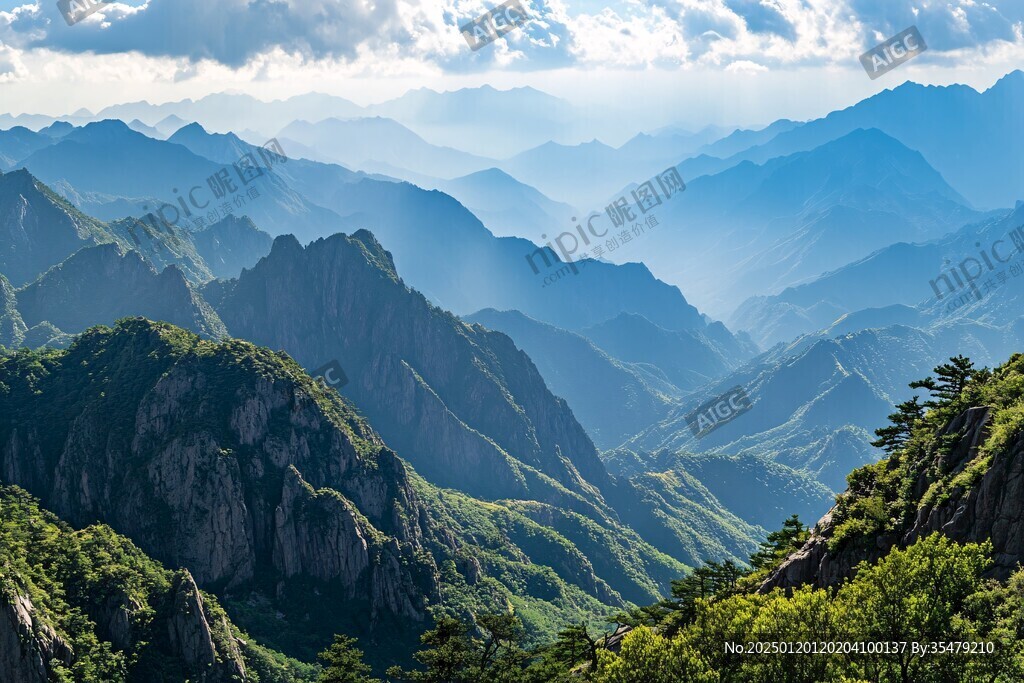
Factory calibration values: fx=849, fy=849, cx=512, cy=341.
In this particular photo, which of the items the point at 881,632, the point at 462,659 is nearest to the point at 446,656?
the point at 462,659

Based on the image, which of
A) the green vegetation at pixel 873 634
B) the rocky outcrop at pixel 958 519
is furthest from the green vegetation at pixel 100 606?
the rocky outcrop at pixel 958 519

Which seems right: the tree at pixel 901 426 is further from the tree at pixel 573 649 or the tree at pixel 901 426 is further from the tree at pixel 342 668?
the tree at pixel 342 668

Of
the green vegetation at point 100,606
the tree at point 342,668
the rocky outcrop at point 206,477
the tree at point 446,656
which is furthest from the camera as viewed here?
the rocky outcrop at point 206,477

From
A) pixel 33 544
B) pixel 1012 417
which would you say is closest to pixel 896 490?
pixel 1012 417

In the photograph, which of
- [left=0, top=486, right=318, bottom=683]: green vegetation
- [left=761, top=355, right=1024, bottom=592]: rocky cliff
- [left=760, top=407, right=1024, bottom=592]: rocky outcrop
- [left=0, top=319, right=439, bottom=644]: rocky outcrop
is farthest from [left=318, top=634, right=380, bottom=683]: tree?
[left=0, top=319, right=439, bottom=644]: rocky outcrop

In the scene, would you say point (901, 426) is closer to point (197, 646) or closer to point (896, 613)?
point (896, 613)

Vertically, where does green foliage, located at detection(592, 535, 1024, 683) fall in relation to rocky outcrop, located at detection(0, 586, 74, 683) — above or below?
below

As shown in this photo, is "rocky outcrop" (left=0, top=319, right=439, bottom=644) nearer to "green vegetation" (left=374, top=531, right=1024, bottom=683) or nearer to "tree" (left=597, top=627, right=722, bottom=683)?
"green vegetation" (left=374, top=531, right=1024, bottom=683)
